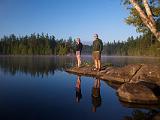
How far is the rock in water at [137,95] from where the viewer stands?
11.3 meters

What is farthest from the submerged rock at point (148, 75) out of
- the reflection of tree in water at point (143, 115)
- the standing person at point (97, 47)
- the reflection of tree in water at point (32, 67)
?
the reflection of tree in water at point (32, 67)

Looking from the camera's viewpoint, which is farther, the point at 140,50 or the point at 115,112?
the point at 140,50

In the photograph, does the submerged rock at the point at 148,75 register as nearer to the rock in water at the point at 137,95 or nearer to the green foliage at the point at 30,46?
the rock in water at the point at 137,95

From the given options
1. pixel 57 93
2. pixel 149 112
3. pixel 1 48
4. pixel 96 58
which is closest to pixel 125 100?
pixel 149 112

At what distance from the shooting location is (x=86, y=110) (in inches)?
373

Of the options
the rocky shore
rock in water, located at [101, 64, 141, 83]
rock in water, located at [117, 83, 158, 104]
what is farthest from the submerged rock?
rock in water, located at [117, 83, 158, 104]

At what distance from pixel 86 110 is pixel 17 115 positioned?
267 centimetres

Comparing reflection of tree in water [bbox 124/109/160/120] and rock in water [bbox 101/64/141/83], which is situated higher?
rock in water [bbox 101/64/141/83]

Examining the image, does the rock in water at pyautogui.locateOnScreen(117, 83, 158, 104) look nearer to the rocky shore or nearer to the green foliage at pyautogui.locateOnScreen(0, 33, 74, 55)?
the rocky shore

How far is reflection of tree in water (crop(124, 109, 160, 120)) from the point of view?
8578mm

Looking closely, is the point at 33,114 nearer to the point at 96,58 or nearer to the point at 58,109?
the point at 58,109

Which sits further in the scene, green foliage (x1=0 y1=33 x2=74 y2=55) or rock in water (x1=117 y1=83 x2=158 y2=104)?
green foliage (x1=0 y1=33 x2=74 y2=55)

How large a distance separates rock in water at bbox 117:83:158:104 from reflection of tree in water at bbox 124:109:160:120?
163cm

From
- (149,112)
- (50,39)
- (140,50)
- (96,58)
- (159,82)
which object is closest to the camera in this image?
(149,112)
